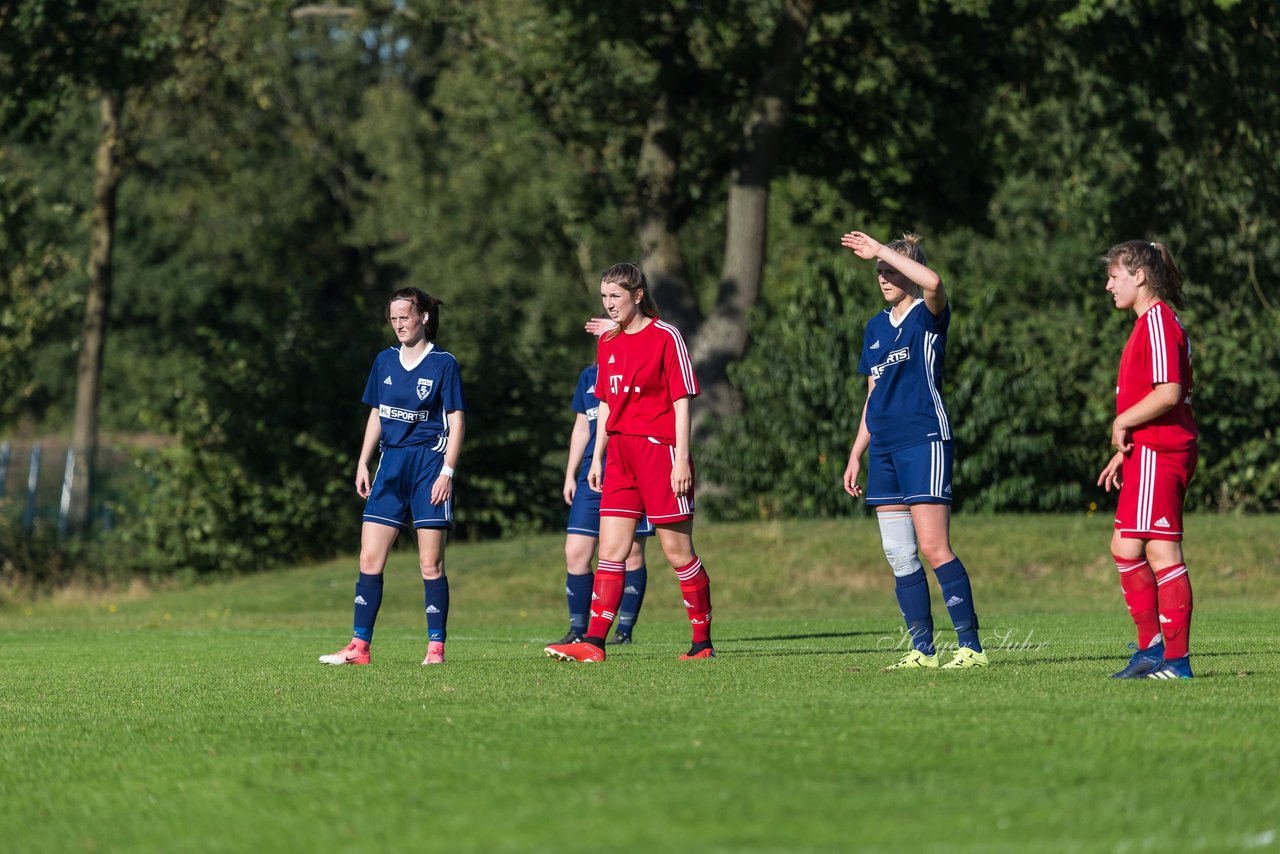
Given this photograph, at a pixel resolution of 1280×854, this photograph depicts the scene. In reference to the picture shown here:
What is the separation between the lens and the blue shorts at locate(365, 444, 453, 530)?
10.6m

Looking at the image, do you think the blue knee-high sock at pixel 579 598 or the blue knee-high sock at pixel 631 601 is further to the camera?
the blue knee-high sock at pixel 631 601

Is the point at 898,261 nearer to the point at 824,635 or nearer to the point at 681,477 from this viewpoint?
the point at 681,477

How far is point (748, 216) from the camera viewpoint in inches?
1053

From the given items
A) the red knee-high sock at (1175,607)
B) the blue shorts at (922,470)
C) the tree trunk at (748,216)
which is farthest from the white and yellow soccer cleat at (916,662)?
the tree trunk at (748,216)

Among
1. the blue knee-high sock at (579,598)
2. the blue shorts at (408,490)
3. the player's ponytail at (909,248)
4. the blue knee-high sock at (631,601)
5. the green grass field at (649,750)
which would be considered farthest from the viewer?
the blue knee-high sock at (631,601)

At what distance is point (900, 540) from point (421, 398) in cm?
301

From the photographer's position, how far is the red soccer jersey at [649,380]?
32.4ft

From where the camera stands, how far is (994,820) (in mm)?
4980

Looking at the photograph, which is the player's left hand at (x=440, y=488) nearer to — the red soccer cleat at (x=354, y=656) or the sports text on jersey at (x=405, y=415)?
the sports text on jersey at (x=405, y=415)

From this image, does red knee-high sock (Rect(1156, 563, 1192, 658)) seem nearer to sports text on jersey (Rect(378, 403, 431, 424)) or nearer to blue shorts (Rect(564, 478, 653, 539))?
sports text on jersey (Rect(378, 403, 431, 424))

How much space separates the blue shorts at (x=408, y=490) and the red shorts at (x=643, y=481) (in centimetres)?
113

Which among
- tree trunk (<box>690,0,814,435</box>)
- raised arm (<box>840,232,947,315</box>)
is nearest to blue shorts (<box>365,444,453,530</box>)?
raised arm (<box>840,232,947,315</box>)

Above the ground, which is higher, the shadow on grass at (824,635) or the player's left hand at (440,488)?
the player's left hand at (440,488)

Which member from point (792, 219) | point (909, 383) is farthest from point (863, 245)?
point (792, 219)
